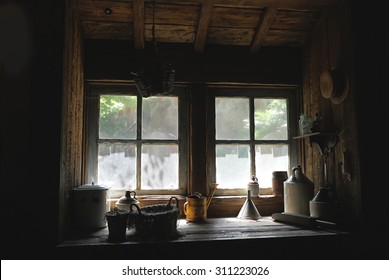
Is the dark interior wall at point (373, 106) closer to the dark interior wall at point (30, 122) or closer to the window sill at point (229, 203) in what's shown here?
the window sill at point (229, 203)

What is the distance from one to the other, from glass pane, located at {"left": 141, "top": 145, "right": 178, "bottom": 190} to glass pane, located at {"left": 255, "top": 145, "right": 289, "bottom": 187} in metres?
0.82

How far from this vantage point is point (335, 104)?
238 cm

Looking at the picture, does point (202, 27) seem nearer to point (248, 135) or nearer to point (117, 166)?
point (248, 135)

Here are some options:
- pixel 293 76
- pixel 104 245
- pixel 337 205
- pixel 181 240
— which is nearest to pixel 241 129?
pixel 293 76

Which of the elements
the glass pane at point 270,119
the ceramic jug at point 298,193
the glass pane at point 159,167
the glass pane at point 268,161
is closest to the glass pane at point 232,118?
the glass pane at point 270,119

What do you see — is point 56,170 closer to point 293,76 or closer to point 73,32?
point 73,32

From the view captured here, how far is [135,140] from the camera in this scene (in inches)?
107

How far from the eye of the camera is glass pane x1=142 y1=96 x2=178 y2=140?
2754 mm

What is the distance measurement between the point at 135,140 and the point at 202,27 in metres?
1.19

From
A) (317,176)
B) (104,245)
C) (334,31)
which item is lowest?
(104,245)

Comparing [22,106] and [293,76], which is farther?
[293,76]

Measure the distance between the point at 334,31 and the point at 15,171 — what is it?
2591 millimetres

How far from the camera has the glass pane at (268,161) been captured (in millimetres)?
2863

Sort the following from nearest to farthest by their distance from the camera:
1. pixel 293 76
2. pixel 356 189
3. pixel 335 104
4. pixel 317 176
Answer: pixel 356 189
pixel 335 104
pixel 317 176
pixel 293 76
